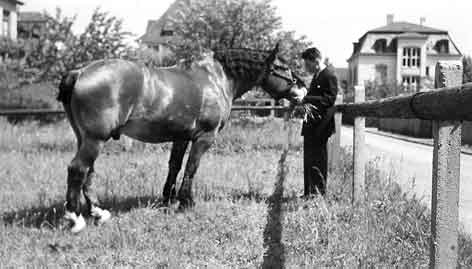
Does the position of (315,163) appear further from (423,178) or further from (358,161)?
(423,178)

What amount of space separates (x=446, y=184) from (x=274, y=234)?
6.96 ft

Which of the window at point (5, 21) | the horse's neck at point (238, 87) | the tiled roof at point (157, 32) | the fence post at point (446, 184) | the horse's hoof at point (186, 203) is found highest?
the tiled roof at point (157, 32)

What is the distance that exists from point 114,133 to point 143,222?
A: 927 millimetres

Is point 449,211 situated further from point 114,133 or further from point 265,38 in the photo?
point 265,38

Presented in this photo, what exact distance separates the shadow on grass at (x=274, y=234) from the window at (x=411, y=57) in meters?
58.0

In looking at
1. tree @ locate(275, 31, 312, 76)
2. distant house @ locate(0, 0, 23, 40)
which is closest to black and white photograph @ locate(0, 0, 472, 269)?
tree @ locate(275, 31, 312, 76)

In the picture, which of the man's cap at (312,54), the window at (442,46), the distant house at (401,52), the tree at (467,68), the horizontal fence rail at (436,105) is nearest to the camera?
the horizontal fence rail at (436,105)

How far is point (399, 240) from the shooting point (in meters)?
3.72

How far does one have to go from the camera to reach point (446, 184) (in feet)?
7.30

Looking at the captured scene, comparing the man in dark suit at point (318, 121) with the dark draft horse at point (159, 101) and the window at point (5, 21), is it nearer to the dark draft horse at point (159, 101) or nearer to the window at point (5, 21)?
the dark draft horse at point (159, 101)

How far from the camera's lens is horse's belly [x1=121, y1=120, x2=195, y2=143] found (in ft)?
14.8

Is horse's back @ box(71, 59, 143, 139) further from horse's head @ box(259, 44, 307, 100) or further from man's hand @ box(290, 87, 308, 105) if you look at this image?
man's hand @ box(290, 87, 308, 105)

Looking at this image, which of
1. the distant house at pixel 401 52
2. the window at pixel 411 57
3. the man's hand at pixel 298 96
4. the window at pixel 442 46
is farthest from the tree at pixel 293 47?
the window at pixel 442 46

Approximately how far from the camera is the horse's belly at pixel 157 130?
4508 mm
